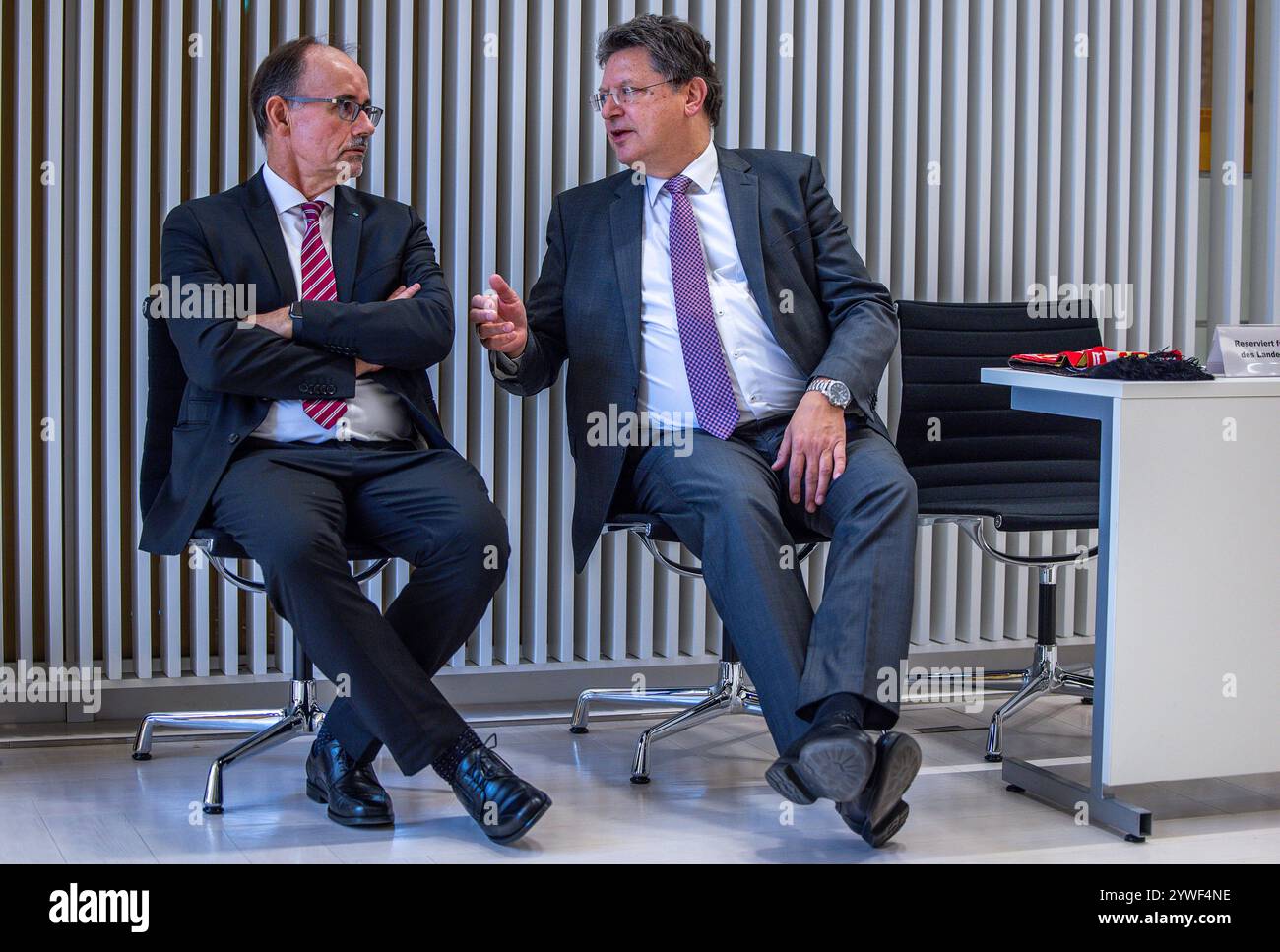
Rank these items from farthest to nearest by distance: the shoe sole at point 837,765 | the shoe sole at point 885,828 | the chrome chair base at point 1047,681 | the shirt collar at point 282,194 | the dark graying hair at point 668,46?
1. the chrome chair base at point 1047,681
2. the dark graying hair at point 668,46
3. the shirt collar at point 282,194
4. the shoe sole at point 885,828
5. the shoe sole at point 837,765

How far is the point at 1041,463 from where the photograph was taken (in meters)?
3.89

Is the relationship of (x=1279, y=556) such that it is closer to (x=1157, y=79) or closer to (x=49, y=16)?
(x=1157, y=79)

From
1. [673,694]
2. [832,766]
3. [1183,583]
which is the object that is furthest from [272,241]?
[1183,583]

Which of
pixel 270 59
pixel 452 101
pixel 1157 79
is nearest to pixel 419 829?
pixel 270 59

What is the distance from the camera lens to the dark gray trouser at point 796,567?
8.92ft

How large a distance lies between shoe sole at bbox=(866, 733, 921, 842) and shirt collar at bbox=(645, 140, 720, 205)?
142 cm

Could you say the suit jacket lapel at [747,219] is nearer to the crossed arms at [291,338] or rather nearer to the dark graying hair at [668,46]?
the dark graying hair at [668,46]

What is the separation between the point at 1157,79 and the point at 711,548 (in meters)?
2.44

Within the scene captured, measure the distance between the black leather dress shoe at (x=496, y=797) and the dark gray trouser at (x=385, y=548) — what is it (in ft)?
0.23

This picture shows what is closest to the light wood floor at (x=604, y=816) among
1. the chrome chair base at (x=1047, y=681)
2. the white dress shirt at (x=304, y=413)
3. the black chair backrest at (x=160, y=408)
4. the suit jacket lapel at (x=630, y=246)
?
the chrome chair base at (x=1047, y=681)

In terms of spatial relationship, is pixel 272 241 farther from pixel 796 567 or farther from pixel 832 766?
pixel 832 766

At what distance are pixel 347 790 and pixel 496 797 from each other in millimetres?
347
